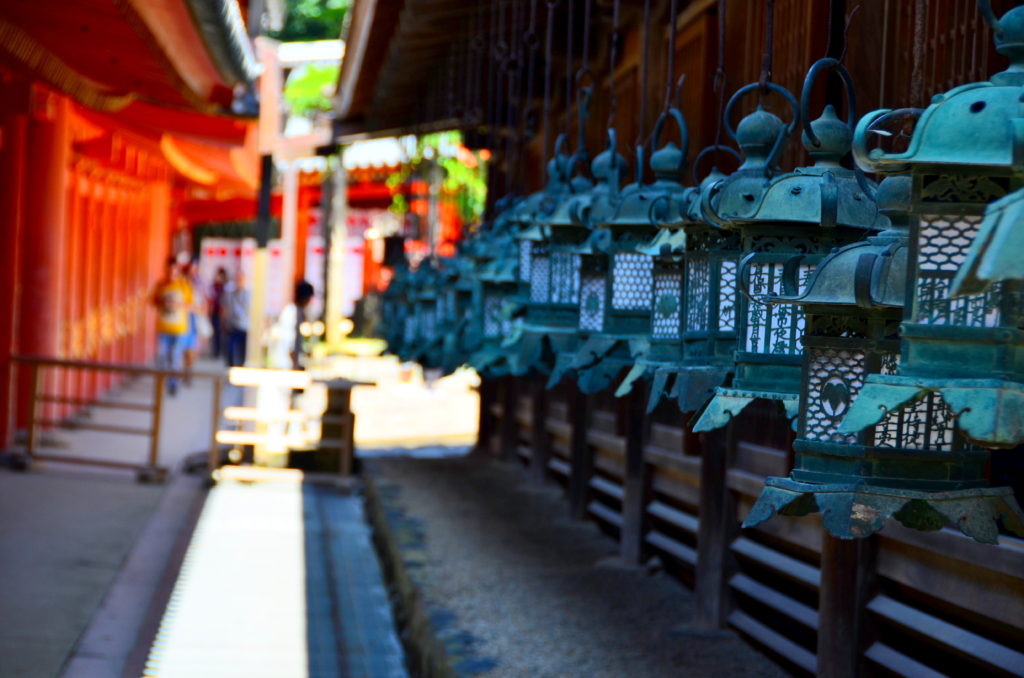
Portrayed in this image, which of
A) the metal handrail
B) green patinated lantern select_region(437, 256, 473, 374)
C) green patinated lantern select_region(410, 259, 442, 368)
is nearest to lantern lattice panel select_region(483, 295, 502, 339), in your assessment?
green patinated lantern select_region(437, 256, 473, 374)

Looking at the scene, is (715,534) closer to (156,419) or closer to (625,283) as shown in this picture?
(625,283)

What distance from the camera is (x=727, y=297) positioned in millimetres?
3607

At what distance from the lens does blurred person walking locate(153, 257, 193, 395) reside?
60.7ft

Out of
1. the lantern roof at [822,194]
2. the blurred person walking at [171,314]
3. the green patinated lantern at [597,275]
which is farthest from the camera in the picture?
the blurred person walking at [171,314]

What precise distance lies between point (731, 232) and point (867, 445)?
0.96 meters

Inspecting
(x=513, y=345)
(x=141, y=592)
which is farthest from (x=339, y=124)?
(x=513, y=345)

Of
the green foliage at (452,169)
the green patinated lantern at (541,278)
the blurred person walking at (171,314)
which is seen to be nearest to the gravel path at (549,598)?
the green patinated lantern at (541,278)

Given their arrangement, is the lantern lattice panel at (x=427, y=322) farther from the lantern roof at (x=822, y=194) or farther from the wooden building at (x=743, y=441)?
the lantern roof at (x=822, y=194)

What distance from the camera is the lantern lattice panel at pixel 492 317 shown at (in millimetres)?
6582

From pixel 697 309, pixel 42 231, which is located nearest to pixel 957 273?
pixel 697 309

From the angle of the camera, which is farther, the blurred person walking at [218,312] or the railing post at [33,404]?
the blurred person walking at [218,312]

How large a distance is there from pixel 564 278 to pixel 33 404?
831 centimetres

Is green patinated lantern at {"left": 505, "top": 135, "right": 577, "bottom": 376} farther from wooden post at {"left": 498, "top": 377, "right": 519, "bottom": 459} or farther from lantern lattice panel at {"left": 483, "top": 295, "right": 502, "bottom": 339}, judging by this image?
wooden post at {"left": 498, "top": 377, "right": 519, "bottom": 459}

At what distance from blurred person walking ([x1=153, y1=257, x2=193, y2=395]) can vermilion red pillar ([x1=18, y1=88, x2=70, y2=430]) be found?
505 cm
